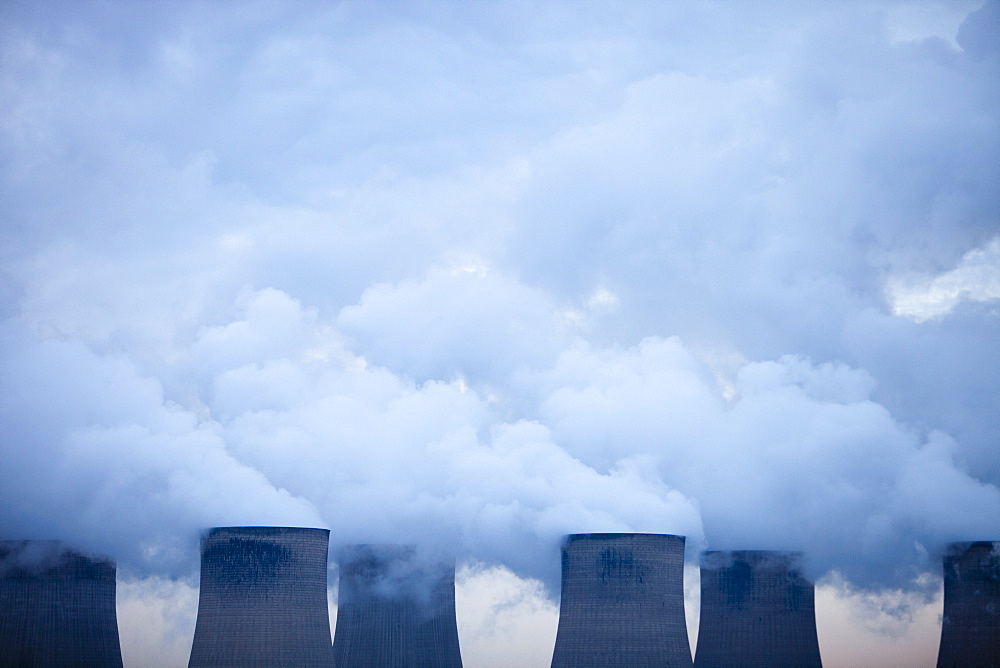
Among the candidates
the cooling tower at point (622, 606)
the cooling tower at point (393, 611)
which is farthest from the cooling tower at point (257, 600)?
the cooling tower at point (622, 606)

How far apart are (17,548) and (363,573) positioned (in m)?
6.82

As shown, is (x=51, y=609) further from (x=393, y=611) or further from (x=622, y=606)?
(x=622, y=606)

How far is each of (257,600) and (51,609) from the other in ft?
14.8

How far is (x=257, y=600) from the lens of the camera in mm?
23406

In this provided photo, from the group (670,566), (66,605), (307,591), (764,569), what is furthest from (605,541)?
(66,605)

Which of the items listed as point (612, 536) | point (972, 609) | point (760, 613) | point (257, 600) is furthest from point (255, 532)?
point (972, 609)

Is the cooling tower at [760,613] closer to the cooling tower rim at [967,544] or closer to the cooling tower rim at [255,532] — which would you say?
the cooling tower rim at [967,544]

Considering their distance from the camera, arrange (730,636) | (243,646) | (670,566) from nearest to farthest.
A: (243,646) → (670,566) → (730,636)

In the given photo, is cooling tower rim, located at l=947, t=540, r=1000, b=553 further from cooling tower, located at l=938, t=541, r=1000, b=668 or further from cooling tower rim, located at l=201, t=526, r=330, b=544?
cooling tower rim, located at l=201, t=526, r=330, b=544

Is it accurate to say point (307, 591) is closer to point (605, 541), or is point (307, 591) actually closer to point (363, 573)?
point (363, 573)

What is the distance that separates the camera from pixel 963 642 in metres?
24.5

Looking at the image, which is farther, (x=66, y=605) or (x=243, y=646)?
(x=66, y=605)

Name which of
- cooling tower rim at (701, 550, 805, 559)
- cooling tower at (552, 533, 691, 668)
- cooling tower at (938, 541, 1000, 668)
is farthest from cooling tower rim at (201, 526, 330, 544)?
cooling tower at (938, 541, 1000, 668)

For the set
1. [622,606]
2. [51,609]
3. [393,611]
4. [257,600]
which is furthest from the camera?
[393,611]
